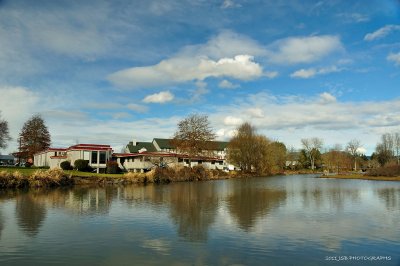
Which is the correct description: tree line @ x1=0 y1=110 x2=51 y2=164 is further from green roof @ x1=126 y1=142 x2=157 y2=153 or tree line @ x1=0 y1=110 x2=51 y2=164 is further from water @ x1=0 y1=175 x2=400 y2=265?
water @ x1=0 y1=175 x2=400 y2=265

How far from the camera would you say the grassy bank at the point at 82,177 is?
3519 cm

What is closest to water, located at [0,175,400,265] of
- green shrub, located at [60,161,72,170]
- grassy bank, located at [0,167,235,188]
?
grassy bank, located at [0,167,235,188]

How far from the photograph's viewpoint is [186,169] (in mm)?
55594

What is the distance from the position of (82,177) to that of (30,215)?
24413mm

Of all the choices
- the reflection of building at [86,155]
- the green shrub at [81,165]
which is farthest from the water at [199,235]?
→ the reflection of building at [86,155]

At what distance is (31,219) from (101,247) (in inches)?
276

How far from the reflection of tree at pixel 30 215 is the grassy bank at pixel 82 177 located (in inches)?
511

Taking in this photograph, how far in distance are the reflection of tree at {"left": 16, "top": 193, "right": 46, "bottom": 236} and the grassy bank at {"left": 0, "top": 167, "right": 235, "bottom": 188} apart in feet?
42.6

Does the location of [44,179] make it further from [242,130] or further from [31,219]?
[242,130]

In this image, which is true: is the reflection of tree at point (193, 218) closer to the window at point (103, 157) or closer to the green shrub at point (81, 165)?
the green shrub at point (81, 165)

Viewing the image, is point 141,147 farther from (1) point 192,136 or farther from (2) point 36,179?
(2) point 36,179

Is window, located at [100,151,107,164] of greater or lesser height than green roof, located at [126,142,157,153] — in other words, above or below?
below

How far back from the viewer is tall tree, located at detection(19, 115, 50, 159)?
6681cm

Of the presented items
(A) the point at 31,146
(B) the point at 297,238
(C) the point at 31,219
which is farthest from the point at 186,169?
(B) the point at 297,238
